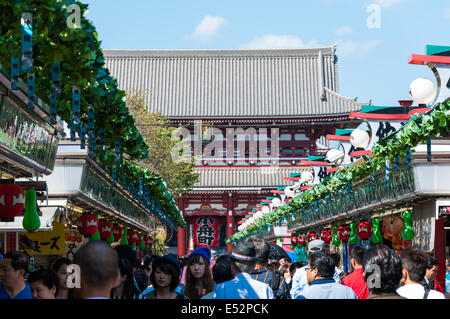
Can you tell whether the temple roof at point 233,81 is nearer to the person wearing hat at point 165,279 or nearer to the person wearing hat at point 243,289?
the person wearing hat at point 165,279

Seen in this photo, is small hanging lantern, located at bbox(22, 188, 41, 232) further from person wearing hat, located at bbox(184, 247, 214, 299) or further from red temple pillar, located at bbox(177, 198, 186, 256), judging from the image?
red temple pillar, located at bbox(177, 198, 186, 256)

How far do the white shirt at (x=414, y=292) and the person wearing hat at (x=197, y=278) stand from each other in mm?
2627

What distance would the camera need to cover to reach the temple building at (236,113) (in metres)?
42.9

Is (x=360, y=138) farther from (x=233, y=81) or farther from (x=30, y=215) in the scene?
(x=233, y=81)

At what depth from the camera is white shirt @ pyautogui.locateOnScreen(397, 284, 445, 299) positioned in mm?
5613

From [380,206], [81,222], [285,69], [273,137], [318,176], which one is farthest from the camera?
[285,69]

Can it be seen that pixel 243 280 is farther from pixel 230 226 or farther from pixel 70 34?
pixel 230 226

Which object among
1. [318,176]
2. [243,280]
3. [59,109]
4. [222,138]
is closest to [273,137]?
[222,138]

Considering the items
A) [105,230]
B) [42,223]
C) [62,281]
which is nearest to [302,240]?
[105,230]

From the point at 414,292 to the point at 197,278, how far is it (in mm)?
2790

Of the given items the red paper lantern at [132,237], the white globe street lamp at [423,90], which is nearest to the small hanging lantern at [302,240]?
the red paper lantern at [132,237]

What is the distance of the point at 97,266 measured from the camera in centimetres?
444

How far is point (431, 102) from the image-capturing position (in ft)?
34.9

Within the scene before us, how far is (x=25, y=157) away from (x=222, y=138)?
1381 inches
